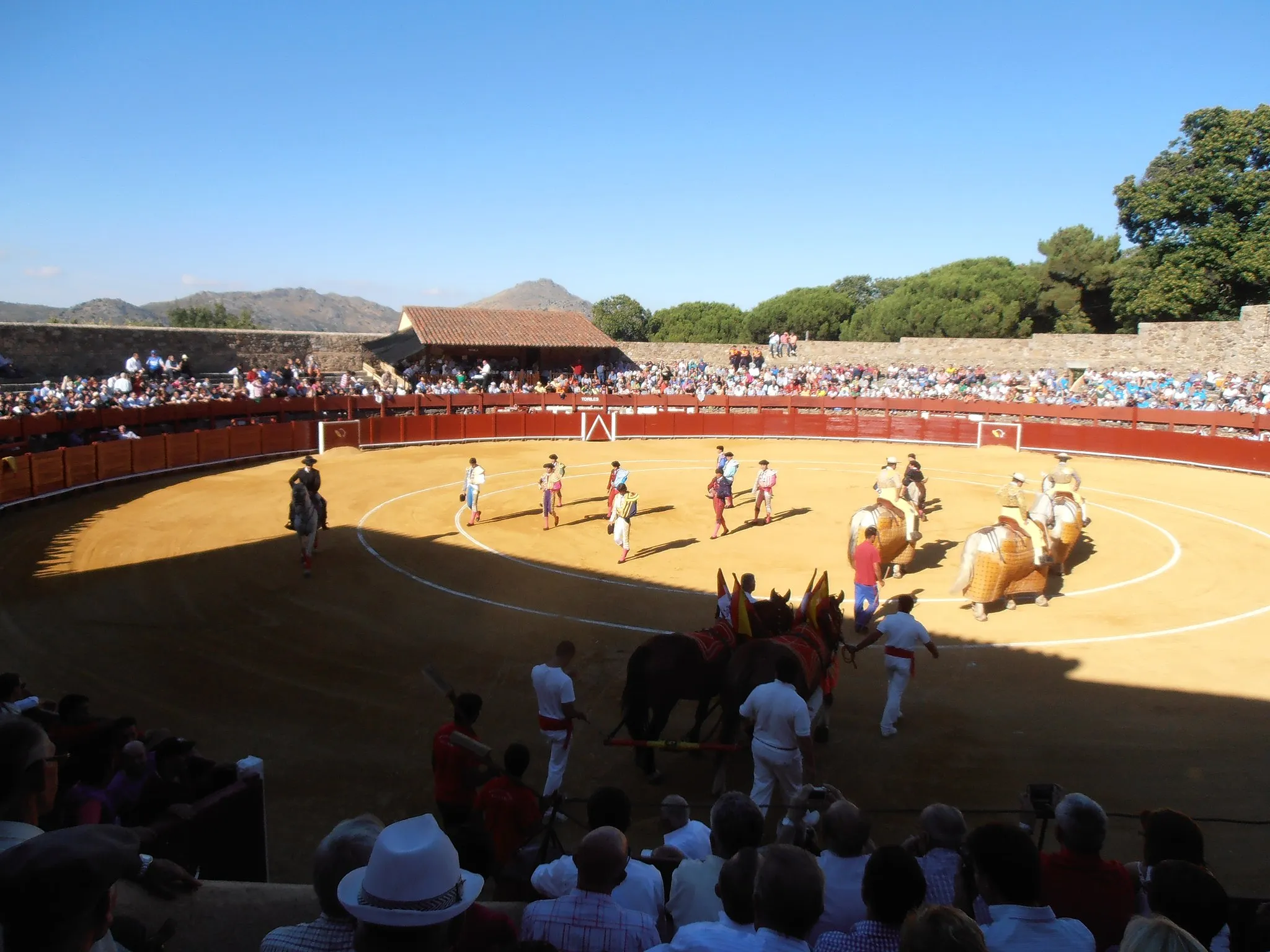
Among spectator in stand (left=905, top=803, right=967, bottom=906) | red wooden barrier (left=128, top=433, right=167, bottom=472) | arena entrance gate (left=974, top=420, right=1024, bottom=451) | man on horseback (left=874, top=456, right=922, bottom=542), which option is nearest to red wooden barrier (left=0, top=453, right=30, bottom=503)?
red wooden barrier (left=128, top=433, right=167, bottom=472)

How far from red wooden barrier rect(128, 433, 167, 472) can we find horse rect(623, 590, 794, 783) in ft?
67.2

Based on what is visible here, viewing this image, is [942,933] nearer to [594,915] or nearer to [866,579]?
[594,915]

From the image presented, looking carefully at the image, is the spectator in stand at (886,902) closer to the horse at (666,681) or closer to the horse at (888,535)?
the horse at (666,681)

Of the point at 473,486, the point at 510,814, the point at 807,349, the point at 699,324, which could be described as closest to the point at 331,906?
the point at 510,814

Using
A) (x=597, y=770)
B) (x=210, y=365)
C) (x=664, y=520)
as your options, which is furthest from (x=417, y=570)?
(x=210, y=365)

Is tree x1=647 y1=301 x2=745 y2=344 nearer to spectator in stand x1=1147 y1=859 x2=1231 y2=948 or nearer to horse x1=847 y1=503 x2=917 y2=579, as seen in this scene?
horse x1=847 y1=503 x2=917 y2=579

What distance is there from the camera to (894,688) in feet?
29.4

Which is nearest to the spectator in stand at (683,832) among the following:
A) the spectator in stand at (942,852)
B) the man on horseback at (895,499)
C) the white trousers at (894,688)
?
the spectator in stand at (942,852)

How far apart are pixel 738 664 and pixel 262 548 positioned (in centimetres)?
1157

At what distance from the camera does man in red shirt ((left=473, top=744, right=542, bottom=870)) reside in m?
5.41

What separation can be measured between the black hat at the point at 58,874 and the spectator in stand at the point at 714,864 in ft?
7.54

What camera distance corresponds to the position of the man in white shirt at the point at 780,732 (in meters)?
6.73

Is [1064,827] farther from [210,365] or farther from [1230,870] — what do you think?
[210,365]

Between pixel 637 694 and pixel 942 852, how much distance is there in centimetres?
416
